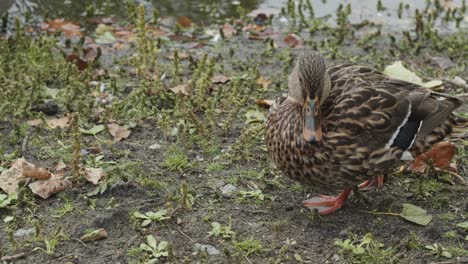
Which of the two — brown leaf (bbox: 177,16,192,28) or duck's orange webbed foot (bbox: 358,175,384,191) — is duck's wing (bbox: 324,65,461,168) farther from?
brown leaf (bbox: 177,16,192,28)

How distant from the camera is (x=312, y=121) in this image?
4.21 metres

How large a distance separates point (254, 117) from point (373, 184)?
1302 mm

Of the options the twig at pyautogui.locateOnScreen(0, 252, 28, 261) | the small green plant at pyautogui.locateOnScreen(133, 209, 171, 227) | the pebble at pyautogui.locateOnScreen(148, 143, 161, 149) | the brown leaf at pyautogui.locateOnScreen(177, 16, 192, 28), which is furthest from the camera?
the brown leaf at pyautogui.locateOnScreen(177, 16, 192, 28)

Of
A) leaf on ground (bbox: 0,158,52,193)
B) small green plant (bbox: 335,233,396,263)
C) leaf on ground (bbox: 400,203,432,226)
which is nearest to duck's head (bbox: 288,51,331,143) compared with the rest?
small green plant (bbox: 335,233,396,263)

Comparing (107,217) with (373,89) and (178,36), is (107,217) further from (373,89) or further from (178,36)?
(178,36)

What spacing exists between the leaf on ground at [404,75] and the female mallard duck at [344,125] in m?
1.52

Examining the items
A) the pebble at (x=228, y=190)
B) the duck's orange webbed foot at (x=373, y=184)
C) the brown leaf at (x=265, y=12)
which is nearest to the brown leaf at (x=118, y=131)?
the pebble at (x=228, y=190)

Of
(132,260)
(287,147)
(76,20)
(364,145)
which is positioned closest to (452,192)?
(364,145)

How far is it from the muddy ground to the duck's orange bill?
0.56 metres

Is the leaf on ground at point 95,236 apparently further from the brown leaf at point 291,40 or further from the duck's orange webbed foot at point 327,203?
the brown leaf at point 291,40

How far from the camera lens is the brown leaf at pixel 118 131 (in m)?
5.36

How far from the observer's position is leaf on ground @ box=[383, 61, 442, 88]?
6166 mm

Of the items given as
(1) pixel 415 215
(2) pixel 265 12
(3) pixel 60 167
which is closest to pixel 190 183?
(3) pixel 60 167

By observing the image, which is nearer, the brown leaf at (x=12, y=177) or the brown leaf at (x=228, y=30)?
the brown leaf at (x=12, y=177)
